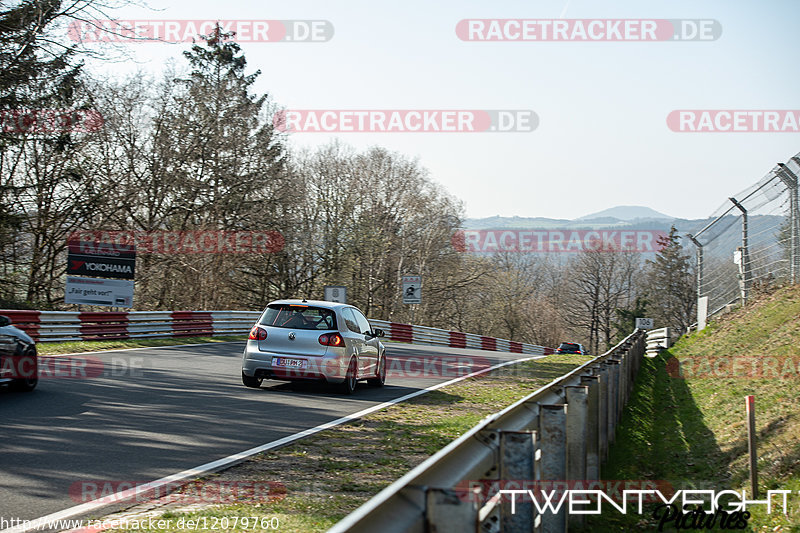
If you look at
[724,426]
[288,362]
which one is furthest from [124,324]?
[724,426]

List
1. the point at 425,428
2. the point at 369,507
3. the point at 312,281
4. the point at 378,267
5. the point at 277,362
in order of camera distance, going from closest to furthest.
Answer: the point at 369,507
the point at 425,428
the point at 277,362
the point at 312,281
the point at 378,267

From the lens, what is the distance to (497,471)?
3818 millimetres

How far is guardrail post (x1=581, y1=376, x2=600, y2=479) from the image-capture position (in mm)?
6625

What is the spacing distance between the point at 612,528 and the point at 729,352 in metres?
10.9

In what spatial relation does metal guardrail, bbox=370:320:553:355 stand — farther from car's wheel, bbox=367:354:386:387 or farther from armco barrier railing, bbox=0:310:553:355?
car's wheel, bbox=367:354:386:387

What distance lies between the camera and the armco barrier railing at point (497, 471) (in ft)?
8.57

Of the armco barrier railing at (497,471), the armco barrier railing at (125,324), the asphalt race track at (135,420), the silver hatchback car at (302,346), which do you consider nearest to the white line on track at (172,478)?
the asphalt race track at (135,420)

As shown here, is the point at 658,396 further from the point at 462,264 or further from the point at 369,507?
the point at 462,264

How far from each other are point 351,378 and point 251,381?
1.74 metres

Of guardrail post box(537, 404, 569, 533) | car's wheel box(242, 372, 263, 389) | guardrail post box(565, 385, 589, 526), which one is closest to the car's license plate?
car's wheel box(242, 372, 263, 389)

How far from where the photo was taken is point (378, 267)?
57.9 metres

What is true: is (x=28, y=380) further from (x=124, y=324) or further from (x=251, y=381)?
(x=124, y=324)

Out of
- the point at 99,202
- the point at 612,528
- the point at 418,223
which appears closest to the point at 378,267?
the point at 418,223

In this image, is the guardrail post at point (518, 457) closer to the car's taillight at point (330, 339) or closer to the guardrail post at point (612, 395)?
the guardrail post at point (612, 395)
